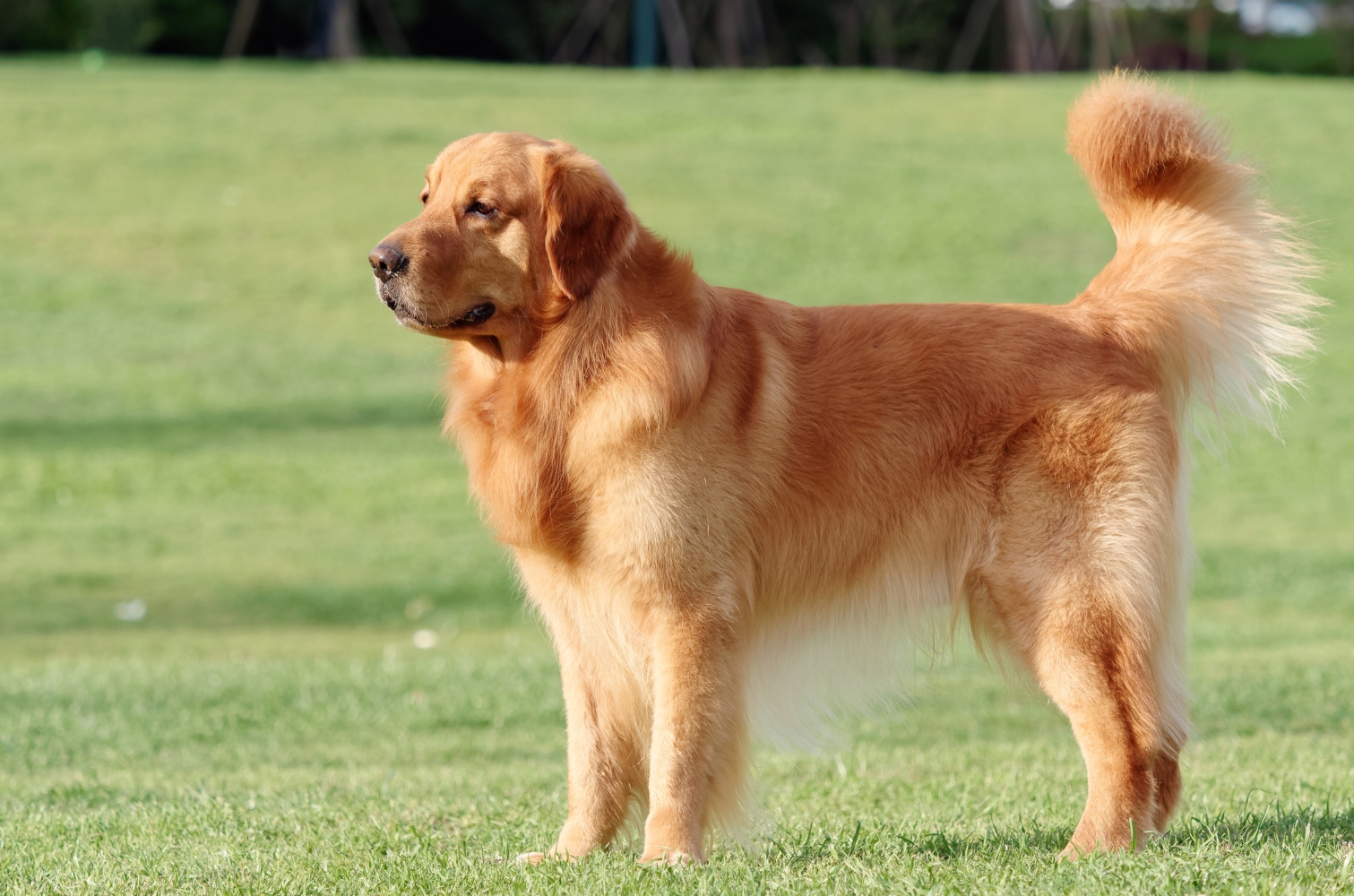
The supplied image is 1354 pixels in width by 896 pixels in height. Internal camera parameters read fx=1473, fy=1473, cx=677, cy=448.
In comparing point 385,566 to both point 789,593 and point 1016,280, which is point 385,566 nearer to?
point 789,593

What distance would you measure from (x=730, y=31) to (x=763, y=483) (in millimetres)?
37677

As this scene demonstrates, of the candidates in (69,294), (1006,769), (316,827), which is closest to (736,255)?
(69,294)

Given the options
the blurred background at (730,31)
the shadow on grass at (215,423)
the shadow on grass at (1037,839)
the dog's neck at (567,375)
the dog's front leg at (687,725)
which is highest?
the dog's neck at (567,375)

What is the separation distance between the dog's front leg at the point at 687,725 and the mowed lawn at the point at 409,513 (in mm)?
173

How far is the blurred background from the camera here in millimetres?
38875

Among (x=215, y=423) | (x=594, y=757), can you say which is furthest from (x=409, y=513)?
(x=594, y=757)

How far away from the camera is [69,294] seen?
2086 centimetres

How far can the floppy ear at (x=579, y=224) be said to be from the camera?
4.18 metres

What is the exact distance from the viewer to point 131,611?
38.1 feet

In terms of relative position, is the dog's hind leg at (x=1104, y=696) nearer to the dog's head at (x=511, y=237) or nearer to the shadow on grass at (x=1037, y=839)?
the shadow on grass at (x=1037, y=839)

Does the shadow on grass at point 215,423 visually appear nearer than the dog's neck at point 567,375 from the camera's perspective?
No

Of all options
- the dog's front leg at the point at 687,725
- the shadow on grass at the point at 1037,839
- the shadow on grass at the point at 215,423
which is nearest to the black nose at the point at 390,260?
the dog's front leg at the point at 687,725

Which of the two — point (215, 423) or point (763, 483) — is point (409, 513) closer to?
point (215, 423)

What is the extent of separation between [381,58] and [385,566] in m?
29.9
